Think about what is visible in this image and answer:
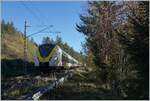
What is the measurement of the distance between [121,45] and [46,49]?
1784 centimetres

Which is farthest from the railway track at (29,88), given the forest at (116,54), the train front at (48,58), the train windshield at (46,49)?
the train windshield at (46,49)

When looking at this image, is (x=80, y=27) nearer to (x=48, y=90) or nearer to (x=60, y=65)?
(x=60, y=65)

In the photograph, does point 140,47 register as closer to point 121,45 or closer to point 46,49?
point 121,45

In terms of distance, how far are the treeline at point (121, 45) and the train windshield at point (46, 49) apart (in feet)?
14.4

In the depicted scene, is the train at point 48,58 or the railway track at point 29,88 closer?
the railway track at point 29,88

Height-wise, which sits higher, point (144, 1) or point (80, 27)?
point (80, 27)

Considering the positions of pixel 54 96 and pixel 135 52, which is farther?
pixel 54 96

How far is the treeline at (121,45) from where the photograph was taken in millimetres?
16781

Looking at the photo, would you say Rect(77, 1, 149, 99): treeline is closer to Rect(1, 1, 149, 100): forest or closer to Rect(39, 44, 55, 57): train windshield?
Rect(1, 1, 149, 100): forest

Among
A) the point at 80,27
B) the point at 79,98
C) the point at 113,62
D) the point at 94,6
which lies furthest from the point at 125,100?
the point at 80,27

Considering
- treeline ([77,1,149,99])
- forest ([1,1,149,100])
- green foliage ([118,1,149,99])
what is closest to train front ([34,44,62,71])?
forest ([1,1,149,100])

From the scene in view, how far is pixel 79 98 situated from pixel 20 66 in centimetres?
3553

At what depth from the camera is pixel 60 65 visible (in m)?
39.2

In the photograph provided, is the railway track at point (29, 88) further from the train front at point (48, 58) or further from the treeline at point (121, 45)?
the train front at point (48, 58)
